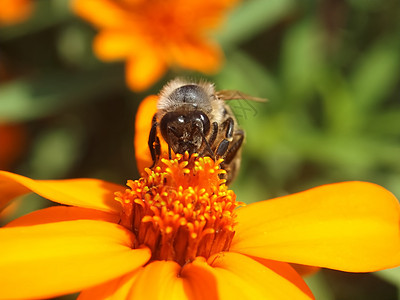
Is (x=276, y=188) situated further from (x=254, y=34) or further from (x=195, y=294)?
(x=195, y=294)

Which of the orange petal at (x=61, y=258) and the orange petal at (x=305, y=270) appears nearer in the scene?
the orange petal at (x=61, y=258)

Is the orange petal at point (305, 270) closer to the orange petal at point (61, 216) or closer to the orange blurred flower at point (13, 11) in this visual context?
the orange petal at point (61, 216)

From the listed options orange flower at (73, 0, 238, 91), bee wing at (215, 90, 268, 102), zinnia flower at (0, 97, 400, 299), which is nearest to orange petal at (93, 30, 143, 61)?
orange flower at (73, 0, 238, 91)

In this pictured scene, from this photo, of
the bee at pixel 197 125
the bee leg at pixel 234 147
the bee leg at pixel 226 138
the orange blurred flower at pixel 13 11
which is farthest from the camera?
the orange blurred flower at pixel 13 11

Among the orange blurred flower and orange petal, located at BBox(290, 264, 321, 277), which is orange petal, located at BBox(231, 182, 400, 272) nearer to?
orange petal, located at BBox(290, 264, 321, 277)

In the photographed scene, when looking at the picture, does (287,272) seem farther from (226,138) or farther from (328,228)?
(226,138)

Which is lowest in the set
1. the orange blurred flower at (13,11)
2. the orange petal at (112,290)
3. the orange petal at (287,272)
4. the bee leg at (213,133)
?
the orange petal at (112,290)

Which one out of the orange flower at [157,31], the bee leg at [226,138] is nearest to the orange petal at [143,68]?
the orange flower at [157,31]
